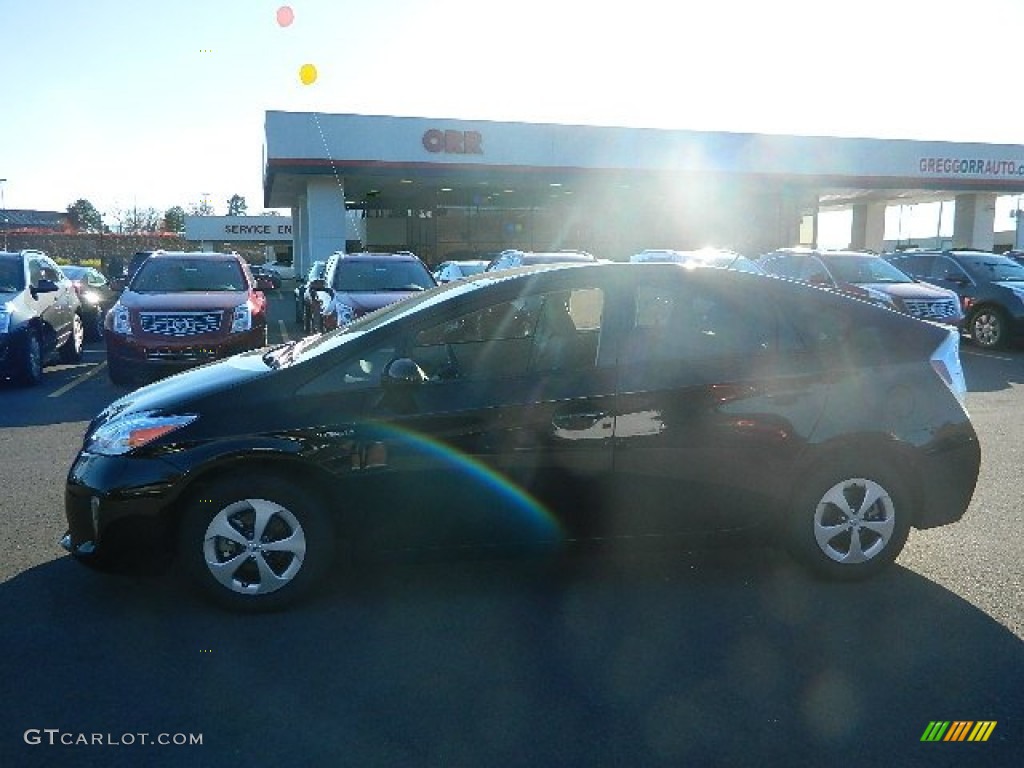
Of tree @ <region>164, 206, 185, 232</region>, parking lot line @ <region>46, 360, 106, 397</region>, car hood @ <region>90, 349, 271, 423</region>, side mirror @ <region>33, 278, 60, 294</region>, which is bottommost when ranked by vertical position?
parking lot line @ <region>46, 360, 106, 397</region>

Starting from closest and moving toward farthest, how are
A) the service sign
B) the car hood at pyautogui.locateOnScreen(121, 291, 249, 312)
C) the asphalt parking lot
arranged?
the asphalt parking lot → the car hood at pyautogui.locateOnScreen(121, 291, 249, 312) → the service sign

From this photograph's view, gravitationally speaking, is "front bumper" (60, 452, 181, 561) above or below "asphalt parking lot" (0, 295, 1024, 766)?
above

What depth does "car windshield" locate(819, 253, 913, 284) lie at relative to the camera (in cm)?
1448

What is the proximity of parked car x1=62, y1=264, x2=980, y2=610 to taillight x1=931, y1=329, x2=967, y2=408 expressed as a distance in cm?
2

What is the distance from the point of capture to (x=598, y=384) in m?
4.06

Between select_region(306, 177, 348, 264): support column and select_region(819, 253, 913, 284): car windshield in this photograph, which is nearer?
select_region(819, 253, 913, 284): car windshield

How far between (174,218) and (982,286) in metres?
108

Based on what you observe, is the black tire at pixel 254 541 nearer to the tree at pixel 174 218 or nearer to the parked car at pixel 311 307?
the parked car at pixel 311 307

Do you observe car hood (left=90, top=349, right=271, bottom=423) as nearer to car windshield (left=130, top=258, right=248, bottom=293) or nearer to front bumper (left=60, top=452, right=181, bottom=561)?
front bumper (left=60, top=452, right=181, bottom=561)

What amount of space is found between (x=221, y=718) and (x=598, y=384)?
6.78 feet

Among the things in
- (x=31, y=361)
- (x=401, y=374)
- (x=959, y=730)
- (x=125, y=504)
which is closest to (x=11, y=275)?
(x=31, y=361)

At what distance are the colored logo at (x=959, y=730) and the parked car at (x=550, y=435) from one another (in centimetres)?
125

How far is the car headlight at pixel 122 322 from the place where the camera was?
1009 cm

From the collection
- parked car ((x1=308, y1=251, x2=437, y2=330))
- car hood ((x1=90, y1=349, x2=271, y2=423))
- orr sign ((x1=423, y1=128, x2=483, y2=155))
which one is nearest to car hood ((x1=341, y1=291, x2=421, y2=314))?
parked car ((x1=308, y1=251, x2=437, y2=330))
